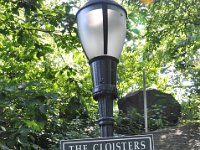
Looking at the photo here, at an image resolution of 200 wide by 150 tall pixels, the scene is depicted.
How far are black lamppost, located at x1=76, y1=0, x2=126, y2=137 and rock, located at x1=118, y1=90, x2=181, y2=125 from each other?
27.7 ft

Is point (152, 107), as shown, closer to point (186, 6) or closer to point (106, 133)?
point (186, 6)

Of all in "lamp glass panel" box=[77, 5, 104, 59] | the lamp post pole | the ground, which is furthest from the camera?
the ground

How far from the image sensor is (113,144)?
6.99ft

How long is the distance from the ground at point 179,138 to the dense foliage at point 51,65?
1.49 meters

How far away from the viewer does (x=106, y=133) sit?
243 centimetres

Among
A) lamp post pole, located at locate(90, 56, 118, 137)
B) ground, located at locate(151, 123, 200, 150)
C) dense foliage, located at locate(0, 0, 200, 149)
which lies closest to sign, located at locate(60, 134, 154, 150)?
lamp post pole, located at locate(90, 56, 118, 137)

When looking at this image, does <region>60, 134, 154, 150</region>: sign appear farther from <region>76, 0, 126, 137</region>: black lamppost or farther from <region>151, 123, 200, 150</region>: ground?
<region>151, 123, 200, 150</region>: ground

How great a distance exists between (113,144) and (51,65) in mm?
6851

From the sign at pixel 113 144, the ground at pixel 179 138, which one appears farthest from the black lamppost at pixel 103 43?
the ground at pixel 179 138

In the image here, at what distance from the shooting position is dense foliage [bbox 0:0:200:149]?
429 cm

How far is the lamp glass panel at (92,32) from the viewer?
2.59 meters

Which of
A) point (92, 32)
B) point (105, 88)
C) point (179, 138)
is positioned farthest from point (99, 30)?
point (179, 138)

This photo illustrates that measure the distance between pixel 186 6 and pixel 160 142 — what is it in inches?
146

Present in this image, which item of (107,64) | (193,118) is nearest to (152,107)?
(193,118)
